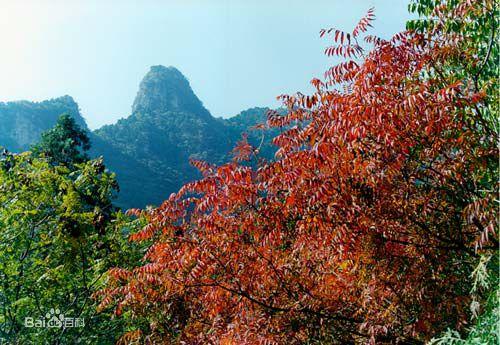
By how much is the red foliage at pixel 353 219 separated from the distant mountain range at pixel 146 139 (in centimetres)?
4913

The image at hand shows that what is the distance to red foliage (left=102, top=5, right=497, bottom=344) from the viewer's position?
3789 millimetres

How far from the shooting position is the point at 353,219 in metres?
3.98

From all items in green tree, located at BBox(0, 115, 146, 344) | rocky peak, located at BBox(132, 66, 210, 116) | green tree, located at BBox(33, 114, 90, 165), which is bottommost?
green tree, located at BBox(0, 115, 146, 344)

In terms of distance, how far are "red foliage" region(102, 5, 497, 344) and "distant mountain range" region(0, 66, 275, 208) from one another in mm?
49127

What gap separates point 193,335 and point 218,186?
260 centimetres

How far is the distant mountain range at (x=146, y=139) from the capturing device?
208 feet

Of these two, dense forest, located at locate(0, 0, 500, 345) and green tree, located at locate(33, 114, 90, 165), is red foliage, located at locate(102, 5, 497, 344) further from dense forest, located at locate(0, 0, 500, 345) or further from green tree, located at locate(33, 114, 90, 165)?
green tree, located at locate(33, 114, 90, 165)

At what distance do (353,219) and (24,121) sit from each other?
7476 cm

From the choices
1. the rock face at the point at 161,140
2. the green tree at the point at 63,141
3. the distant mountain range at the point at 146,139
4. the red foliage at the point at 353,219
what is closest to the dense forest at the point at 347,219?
the red foliage at the point at 353,219

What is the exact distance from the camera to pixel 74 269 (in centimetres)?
720

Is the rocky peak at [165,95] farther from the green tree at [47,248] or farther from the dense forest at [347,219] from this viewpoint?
the dense forest at [347,219]

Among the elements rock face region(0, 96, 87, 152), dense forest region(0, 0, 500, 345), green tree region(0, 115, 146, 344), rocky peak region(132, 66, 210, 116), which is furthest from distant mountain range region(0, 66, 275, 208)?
dense forest region(0, 0, 500, 345)

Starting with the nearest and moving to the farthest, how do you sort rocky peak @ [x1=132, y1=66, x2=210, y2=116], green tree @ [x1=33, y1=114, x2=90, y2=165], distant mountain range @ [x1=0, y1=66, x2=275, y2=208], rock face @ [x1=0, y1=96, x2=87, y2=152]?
green tree @ [x1=33, y1=114, x2=90, y2=165] < distant mountain range @ [x1=0, y1=66, x2=275, y2=208] < rock face @ [x1=0, y1=96, x2=87, y2=152] < rocky peak @ [x1=132, y1=66, x2=210, y2=116]

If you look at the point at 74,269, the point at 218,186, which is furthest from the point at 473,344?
the point at 74,269
